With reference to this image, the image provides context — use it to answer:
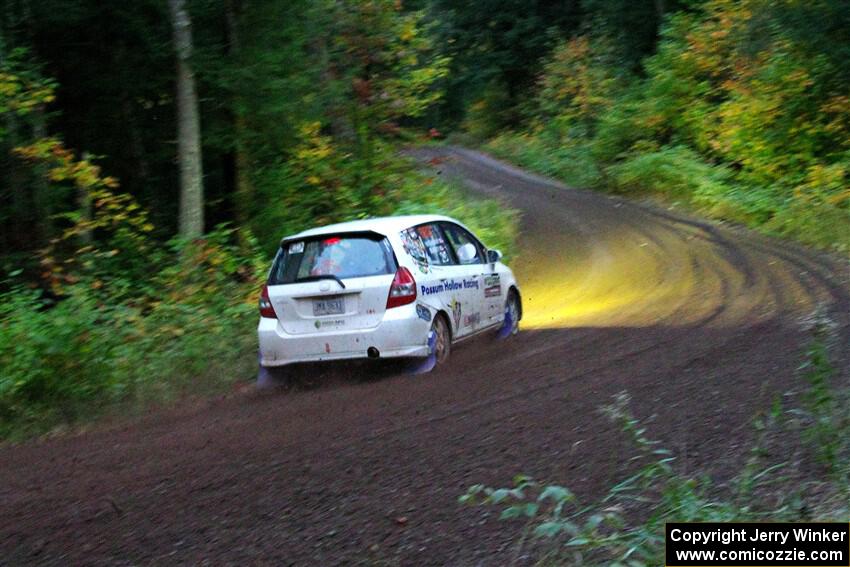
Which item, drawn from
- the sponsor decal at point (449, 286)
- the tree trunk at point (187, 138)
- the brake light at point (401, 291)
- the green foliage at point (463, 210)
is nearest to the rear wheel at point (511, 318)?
the sponsor decal at point (449, 286)

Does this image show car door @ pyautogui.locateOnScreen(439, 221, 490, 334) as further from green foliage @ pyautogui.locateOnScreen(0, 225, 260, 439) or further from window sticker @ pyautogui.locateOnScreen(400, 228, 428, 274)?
green foliage @ pyautogui.locateOnScreen(0, 225, 260, 439)

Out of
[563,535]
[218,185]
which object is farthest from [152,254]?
[563,535]

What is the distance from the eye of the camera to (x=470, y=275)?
11.9 metres

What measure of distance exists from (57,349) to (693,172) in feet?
74.5

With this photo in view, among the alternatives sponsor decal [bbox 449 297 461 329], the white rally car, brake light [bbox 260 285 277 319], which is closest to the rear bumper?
the white rally car

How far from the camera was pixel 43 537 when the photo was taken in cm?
560

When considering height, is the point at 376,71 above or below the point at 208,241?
above

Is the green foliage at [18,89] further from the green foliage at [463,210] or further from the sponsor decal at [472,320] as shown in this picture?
the green foliage at [463,210]

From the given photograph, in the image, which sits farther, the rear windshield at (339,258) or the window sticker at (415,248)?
the window sticker at (415,248)

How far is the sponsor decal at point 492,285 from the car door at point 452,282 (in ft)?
0.93

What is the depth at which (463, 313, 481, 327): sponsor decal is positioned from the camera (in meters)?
11.6

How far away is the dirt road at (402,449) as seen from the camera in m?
5.32

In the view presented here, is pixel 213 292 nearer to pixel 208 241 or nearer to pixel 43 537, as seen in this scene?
pixel 208 241

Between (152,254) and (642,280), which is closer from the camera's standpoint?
(152,254)
